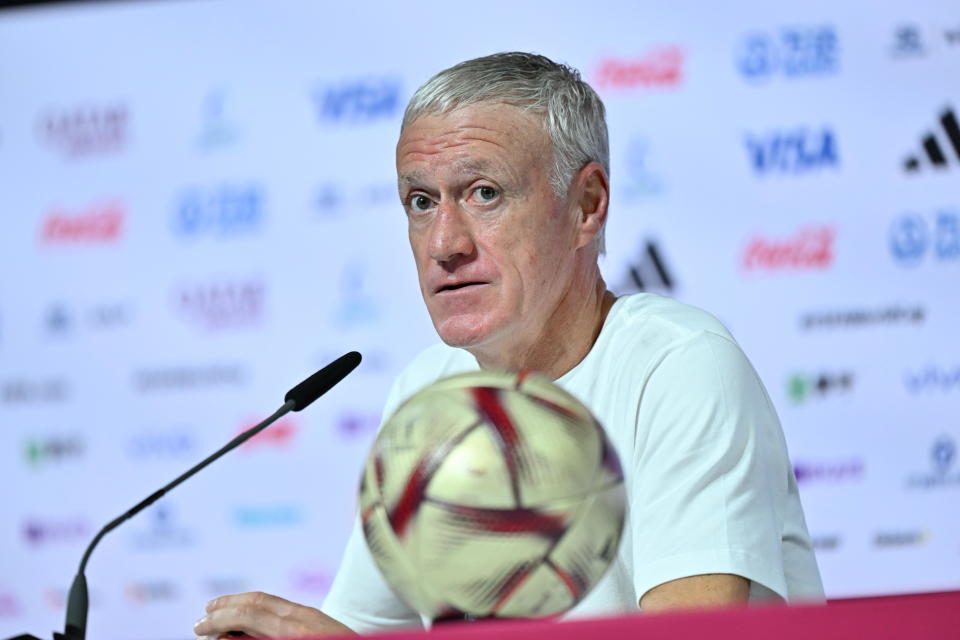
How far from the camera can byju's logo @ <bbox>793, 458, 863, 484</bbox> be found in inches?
155

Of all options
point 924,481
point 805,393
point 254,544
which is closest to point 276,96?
point 254,544

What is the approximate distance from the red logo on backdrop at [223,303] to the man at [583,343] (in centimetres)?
246

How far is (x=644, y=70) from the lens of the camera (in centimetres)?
412

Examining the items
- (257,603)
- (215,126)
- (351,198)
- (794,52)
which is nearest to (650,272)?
(794,52)

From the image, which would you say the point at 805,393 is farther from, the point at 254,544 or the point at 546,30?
the point at 254,544

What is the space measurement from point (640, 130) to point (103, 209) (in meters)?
2.17

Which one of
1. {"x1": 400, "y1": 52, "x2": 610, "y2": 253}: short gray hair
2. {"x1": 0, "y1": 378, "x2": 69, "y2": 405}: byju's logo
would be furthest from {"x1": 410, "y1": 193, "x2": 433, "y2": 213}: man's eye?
{"x1": 0, "y1": 378, "x2": 69, "y2": 405}: byju's logo

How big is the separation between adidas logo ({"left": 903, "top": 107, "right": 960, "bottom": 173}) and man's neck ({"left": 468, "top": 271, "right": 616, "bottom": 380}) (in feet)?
8.27

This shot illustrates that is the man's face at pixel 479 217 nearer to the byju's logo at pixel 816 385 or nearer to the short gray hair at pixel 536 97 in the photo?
the short gray hair at pixel 536 97

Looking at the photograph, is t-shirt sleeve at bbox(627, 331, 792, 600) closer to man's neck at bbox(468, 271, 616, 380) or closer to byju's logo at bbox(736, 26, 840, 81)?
man's neck at bbox(468, 271, 616, 380)

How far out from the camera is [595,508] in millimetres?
1071

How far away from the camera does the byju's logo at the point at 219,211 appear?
4.45 m

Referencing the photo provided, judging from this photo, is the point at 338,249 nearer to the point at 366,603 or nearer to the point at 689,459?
the point at 366,603

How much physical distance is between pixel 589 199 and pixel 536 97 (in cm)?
22
